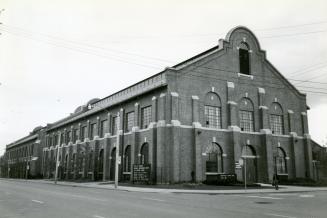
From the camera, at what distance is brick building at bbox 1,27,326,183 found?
37.0 meters

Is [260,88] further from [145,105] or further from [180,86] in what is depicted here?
[145,105]

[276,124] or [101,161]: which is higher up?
[276,124]

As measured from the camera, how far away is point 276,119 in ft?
150

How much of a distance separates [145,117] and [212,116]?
26.4 feet

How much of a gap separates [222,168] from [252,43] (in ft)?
56.8

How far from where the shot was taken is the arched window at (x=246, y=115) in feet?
140

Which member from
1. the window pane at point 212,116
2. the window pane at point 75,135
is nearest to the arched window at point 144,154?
the window pane at point 212,116

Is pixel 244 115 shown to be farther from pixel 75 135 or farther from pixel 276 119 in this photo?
pixel 75 135

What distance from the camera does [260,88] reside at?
145 ft

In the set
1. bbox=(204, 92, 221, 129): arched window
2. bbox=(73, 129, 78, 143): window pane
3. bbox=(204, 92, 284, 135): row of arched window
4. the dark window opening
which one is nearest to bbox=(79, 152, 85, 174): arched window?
bbox=(73, 129, 78, 143): window pane

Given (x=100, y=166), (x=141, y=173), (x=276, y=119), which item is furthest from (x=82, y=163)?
(x=276, y=119)

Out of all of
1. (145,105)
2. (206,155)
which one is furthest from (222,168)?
(145,105)

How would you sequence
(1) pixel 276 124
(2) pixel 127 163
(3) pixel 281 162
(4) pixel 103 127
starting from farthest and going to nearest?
(4) pixel 103 127, (1) pixel 276 124, (3) pixel 281 162, (2) pixel 127 163

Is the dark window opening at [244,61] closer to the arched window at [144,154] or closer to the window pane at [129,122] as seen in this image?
the window pane at [129,122]
